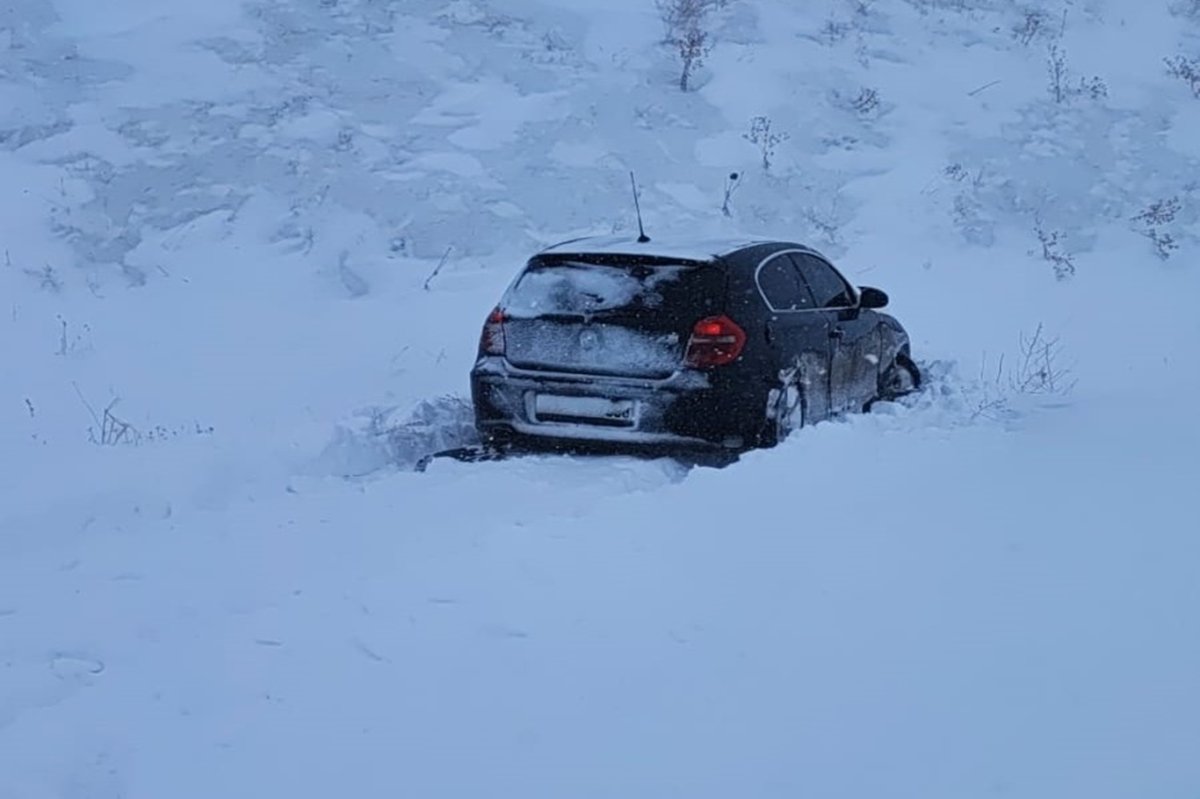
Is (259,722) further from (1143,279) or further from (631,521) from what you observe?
(1143,279)

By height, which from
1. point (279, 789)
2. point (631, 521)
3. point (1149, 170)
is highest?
point (1149, 170)

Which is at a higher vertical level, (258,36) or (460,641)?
(258,36)

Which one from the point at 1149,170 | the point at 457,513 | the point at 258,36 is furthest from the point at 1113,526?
the point at 258,36

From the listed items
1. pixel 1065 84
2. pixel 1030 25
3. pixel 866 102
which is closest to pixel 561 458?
pixel 866 102

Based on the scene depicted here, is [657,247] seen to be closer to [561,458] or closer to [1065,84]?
[561,458]

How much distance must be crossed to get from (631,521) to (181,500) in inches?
102

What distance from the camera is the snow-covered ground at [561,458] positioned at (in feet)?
12.5

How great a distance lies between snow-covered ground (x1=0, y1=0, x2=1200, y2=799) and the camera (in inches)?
149

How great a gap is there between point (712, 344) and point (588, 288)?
81 centimetres

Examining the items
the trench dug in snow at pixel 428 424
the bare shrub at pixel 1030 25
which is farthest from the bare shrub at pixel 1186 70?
the trench dug in snow at pixel 428 424

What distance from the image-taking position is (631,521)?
5516mm

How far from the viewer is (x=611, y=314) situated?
6.68m

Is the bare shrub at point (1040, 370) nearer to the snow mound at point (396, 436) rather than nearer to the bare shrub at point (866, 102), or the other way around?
the snow mound at point (396, 436)

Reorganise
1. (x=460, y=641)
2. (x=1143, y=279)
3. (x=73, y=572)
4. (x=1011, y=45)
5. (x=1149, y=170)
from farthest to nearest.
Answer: (x=1011, y=45) < (x=1149, y=170) < (x=1143, y=279) < (x=73, y=572) < (x=460, y=641)
